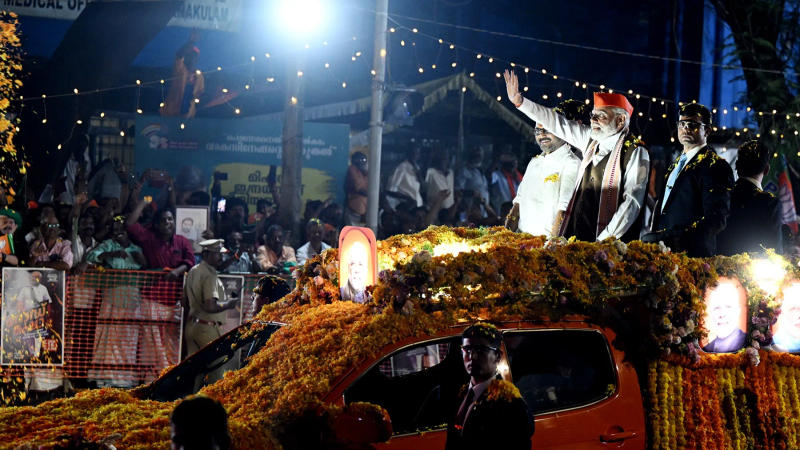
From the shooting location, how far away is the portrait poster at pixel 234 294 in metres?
11.6

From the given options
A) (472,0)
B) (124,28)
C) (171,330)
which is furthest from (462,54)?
(171,330)

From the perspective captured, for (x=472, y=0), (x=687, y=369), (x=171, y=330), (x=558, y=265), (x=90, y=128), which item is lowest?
(x=171, y=330)

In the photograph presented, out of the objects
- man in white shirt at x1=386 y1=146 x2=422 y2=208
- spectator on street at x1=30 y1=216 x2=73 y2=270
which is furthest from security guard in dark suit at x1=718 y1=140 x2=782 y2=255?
man in white shirt at x1=386 y1=146 x2=422 y2=208

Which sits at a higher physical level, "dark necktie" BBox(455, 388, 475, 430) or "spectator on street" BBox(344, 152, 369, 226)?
"spectator on street" BBox(344, 152, 369, 226)

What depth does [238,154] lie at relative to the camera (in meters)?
16.4

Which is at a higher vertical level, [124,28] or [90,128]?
[124,28]

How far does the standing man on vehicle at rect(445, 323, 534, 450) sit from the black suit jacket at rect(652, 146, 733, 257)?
2.96 metres

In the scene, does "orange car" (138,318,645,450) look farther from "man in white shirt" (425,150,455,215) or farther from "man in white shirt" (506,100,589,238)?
"man in white shirt" (425,150,455,215)

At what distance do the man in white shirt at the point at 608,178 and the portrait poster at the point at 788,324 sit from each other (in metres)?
1.20

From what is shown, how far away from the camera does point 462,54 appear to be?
832 inches

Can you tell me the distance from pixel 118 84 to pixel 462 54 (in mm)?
7626

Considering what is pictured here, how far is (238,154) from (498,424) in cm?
1295

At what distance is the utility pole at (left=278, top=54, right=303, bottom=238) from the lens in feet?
51.9

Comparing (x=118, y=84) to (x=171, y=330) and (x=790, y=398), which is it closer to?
(x=171, y=330)
